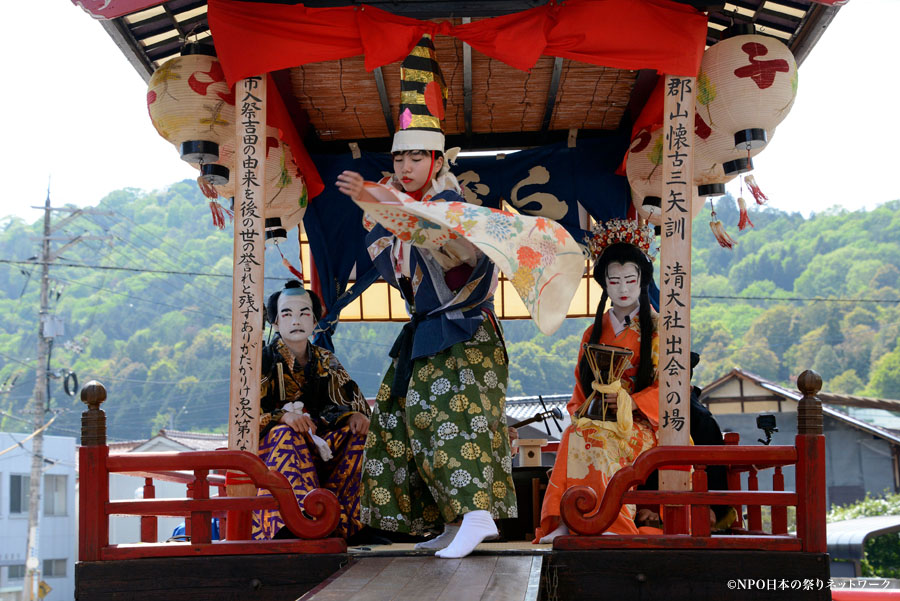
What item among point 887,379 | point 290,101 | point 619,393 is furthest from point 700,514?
point 887,379

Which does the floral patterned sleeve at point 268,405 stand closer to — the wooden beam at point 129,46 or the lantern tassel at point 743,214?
the wooden beam at point 129,46

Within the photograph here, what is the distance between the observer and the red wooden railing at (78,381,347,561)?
4.55 metres

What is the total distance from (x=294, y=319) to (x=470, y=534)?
2188 millimetres

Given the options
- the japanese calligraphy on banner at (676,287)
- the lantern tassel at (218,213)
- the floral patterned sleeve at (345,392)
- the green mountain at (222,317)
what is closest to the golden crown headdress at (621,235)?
the japanese calligraphy on banner at (676,287)

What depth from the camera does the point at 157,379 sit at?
5216cm

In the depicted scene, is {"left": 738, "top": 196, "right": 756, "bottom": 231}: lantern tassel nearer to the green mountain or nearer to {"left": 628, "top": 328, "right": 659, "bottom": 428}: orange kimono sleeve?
{"left": 628, "top": 328, "right": 659, "bottom": 428}: orange kimono sleeve

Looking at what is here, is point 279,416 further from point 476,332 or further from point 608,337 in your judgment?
point 608,337

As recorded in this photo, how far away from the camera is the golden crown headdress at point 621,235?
5.91 metres

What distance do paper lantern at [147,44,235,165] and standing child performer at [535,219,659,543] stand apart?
2503mm

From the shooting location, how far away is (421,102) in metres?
5.12

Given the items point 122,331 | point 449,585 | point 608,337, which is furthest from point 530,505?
point 122,331

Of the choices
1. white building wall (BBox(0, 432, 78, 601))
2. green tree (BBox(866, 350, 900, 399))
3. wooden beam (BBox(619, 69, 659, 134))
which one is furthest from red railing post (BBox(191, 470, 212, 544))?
green tree (BBox(866, 350, 900, 399))

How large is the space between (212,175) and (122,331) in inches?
2072

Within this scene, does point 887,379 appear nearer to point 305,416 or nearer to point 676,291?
point 676,291
